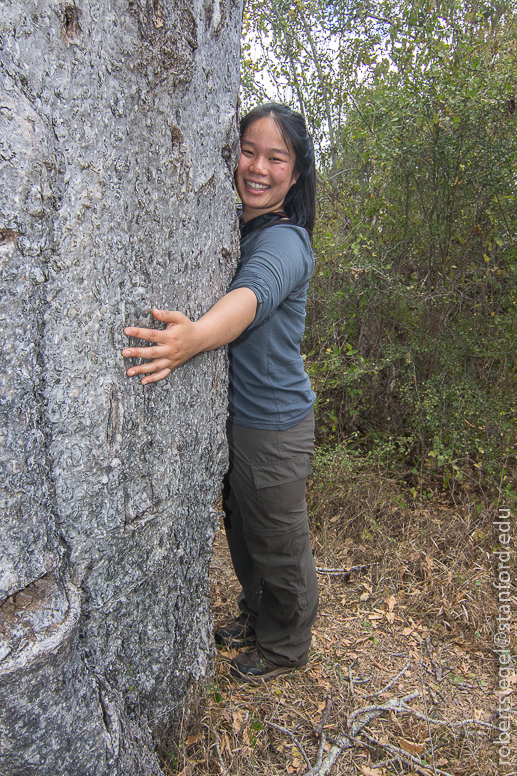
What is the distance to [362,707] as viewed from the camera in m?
2.42

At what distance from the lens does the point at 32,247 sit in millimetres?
1302

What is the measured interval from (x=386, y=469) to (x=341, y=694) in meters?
2.10

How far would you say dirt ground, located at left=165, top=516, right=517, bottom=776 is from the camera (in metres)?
2.13

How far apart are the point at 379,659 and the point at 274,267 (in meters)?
2.14

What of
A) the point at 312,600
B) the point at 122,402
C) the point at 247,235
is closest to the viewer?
the point at 122,402

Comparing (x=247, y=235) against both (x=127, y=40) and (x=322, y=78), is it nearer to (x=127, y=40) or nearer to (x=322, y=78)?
(x=127, y=40)

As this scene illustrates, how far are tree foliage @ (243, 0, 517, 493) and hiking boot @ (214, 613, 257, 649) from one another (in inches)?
73.1

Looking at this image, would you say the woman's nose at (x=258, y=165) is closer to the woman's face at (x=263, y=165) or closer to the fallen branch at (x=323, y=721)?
the woman's face at (x=263, y=165)

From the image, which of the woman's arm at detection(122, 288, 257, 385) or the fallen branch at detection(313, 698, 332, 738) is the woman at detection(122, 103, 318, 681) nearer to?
the woman's arm at detection(122, 288, 257, 385)

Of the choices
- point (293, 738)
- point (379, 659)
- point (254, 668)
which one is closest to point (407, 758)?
point (293, 738)

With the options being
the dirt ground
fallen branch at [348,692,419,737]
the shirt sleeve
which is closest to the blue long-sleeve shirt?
the shirt sleeve

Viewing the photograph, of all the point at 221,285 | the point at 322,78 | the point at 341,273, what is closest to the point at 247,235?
the point at 221,285

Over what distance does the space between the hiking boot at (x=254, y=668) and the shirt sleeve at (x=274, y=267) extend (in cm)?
168

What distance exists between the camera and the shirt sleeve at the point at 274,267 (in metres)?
1.75
